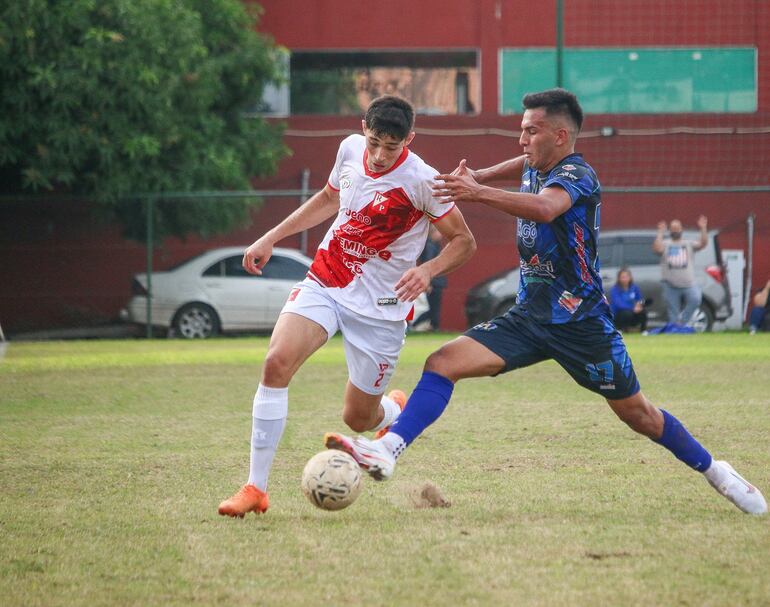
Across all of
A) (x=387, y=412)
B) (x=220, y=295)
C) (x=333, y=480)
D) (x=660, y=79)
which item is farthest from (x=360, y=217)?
(x=660, y=79)

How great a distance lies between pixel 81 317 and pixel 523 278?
16.6 metres

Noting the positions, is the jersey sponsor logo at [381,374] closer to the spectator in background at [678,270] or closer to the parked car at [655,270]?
the spectator in background at [678,270]

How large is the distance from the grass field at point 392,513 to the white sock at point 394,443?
36cm

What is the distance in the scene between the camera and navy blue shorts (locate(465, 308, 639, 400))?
5.80 metres

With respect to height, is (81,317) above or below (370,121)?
below

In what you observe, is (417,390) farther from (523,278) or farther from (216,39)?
(216,39)

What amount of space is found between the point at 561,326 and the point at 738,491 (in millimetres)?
1162

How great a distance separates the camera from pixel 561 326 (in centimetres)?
588

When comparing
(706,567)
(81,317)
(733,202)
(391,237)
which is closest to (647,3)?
(733,202)

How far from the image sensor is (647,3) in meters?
25.9

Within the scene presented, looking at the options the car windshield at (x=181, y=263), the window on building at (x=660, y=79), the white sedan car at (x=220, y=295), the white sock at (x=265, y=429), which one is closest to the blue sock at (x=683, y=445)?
the white sock at (x=265, y=429)

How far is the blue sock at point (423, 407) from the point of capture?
5618mm

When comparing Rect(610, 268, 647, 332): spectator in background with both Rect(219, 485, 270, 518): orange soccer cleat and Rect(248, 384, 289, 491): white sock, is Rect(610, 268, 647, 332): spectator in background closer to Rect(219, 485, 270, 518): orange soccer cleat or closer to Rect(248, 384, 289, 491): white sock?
Rect(248, 384, 289, 491): white sock

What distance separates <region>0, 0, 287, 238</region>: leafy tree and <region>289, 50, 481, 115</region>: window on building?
390 centimetres
